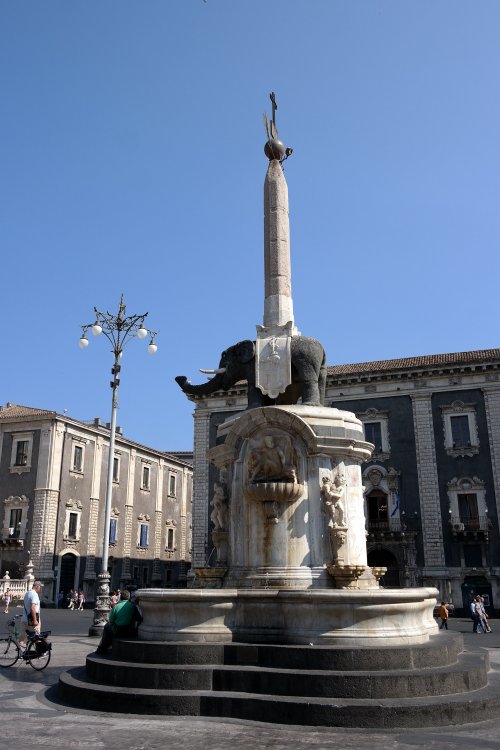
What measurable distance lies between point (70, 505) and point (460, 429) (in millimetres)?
25128

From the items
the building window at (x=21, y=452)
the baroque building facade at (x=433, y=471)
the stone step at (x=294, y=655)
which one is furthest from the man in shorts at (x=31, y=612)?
the building window at (x=21, y=452)

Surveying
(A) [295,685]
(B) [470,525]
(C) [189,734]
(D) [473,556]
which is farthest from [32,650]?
(B) [470,525]

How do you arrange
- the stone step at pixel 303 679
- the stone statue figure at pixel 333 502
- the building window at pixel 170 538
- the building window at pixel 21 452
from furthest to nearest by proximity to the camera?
the building window at pixel 170 538 → the building window at pixel 21 452 → the stone statue figure at pixel 333 502 → the stone step at pixel 303 679

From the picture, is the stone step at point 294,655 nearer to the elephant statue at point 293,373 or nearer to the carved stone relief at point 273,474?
the carved stone relief at point 273,474

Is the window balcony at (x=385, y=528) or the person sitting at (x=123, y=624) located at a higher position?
the window balcony at (x=385, y=528)

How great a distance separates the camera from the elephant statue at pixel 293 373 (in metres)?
11.5

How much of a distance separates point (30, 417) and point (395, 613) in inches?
1508

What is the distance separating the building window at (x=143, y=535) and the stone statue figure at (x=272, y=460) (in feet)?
139

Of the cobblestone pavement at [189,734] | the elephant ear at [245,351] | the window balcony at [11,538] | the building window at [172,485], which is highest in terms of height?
the building window at [172,485]

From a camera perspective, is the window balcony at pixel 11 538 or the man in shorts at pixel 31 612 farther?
the window balcony at pixel 11 538

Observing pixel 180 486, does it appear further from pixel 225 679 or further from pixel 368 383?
pixel 225 679

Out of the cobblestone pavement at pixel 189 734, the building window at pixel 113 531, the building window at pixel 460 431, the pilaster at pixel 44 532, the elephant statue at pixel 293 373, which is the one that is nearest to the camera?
the cobblestone pavement at pixel 189 734

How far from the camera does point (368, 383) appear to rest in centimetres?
4034

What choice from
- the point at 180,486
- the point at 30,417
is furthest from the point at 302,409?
the point at 180,486
